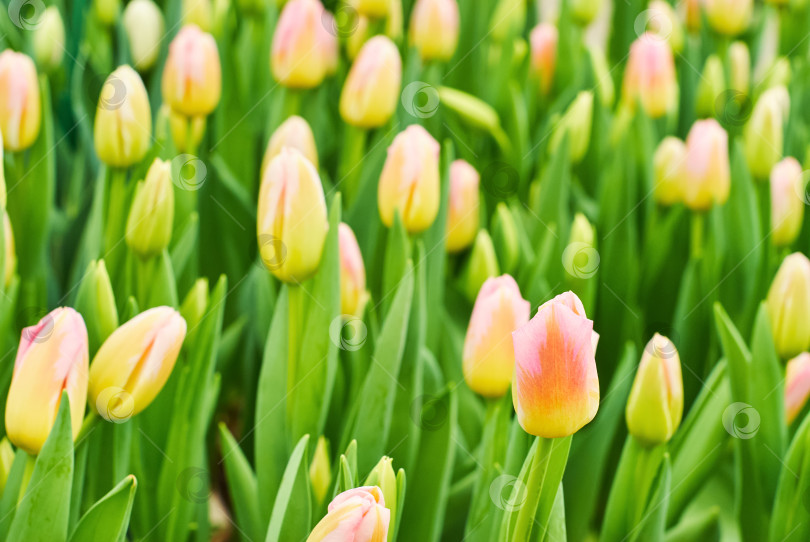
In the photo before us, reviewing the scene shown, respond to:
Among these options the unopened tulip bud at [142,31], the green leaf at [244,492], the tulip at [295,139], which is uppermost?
the unopened tulip bud at [142,31]

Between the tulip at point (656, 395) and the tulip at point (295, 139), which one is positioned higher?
the tulip at point (295, 139)

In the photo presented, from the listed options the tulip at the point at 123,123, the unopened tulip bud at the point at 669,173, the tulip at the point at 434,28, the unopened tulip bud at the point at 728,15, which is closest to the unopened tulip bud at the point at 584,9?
the unopened tulip bud at the point at 728,15

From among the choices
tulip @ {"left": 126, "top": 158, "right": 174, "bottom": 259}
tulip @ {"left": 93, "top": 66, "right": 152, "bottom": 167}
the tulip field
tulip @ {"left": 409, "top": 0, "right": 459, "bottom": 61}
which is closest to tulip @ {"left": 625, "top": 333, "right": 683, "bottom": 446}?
the tulip field

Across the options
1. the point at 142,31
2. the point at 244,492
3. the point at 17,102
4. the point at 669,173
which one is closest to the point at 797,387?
the point at 669,173

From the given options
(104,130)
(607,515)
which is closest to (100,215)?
(104,130)

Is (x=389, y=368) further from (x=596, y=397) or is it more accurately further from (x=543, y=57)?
(x=543, y=57)

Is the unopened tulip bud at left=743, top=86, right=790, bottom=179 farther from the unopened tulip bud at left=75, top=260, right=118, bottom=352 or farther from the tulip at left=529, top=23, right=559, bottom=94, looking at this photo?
the unopened tulip bud at left=75, top=260, right=118, bottom=352

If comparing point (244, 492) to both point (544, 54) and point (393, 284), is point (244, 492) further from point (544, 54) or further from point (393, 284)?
point (544, 54)

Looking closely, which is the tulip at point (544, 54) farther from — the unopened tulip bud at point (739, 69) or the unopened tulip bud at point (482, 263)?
the unopened tulip bud at point (482, 263)
